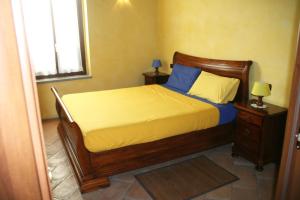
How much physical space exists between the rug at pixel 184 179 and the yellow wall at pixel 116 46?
2.50 meters

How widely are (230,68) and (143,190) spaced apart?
2.03 meters

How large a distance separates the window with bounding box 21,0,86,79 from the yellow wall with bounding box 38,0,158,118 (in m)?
0.21

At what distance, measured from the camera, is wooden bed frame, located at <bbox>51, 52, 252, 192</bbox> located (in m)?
2.52

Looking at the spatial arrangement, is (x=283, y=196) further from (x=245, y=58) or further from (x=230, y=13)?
(x=230, y=13)

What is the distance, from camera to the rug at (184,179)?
2494 mm

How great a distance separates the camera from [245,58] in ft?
11.0

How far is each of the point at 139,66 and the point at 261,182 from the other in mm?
3269

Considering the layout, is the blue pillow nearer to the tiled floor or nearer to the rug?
the tiled floor

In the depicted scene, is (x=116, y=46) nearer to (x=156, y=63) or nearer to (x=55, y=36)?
(x=156, y=63)

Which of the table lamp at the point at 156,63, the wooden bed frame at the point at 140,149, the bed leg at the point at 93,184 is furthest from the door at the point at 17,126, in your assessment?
the table lamp at the point at 156,63

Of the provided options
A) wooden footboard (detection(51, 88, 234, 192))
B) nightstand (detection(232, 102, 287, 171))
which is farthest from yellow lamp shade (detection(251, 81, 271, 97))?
wooden footboard (detection(51, 88, 234, 192))

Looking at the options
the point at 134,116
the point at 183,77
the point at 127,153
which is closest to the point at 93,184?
the point at 127,153

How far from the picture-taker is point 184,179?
8.91 feet

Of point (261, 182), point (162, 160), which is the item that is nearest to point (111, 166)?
point (162, 160)
